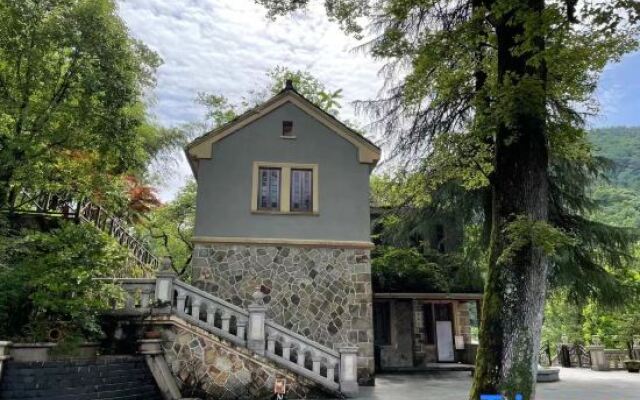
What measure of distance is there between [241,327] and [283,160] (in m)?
5.24

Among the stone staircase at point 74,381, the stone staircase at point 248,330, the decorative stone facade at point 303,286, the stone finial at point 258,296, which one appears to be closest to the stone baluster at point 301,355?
the stone staircase at point 248,330

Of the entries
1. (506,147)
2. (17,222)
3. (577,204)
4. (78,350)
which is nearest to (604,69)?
(506,147)

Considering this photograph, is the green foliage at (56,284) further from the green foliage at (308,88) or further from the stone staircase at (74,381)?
the green foliage at (308,88)

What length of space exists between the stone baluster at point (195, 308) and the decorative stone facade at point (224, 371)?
0.40m

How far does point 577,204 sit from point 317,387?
9.49m

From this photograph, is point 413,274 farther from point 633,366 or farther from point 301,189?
point 633,366

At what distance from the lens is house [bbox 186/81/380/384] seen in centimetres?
1259

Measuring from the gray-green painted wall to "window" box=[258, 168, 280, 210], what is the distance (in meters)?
0.32

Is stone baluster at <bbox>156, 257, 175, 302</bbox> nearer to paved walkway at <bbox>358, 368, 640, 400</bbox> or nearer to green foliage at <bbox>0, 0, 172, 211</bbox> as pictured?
green foliage at <bbox>0, 0, 172, 211</bbox>

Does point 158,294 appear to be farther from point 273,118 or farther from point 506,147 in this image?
point 506,147

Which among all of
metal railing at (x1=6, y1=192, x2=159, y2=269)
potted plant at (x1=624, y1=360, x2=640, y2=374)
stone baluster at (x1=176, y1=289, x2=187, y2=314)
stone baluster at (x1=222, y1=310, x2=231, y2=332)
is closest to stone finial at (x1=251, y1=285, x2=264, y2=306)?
stone baluster at (x1=222, y1=310, x2=231, y2=332)

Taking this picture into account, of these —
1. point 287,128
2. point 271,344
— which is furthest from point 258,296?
point 287,128

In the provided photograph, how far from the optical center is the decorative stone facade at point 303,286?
12484 mm

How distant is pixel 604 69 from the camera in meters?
7.16
